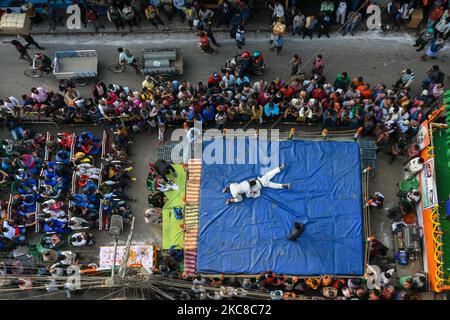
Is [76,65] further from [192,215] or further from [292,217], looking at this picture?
[292,217]

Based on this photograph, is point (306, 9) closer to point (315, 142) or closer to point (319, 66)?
point (319, 66)

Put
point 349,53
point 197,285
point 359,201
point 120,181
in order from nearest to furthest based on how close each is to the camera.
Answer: point 197,285, point 359,201, point 120,181, point 349,53

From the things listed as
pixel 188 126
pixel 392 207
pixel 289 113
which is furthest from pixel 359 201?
pixel 188 126

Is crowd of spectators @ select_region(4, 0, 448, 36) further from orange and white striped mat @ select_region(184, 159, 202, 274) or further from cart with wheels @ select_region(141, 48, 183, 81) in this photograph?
orange and white striped mat @ select_region(184, 159, 202, 274)

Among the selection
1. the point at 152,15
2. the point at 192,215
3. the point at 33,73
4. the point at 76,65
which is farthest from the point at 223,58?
the point at 33,73

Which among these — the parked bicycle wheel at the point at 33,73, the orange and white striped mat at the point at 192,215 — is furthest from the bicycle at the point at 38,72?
the orange and white striped mat at the point at 192,215

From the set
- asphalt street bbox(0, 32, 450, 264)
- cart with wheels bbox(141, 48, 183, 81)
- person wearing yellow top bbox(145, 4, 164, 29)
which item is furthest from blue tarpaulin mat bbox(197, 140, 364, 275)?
person wearing yellow top bbox(145, 4, 164, 29)
